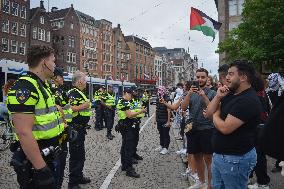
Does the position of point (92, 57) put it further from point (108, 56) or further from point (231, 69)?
point (231, 69)

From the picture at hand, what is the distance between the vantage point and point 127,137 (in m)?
7.96

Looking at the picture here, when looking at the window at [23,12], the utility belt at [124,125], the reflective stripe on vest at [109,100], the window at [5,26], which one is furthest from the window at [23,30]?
the utility belt at [124,125]

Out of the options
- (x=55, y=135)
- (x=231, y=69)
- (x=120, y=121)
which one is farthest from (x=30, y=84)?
(x=120, y=121)

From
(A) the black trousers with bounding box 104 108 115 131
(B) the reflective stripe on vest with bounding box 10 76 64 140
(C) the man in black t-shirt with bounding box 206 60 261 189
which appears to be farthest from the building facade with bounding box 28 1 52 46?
(C) the man in black t-shirt with bounding box 206 60 261 189

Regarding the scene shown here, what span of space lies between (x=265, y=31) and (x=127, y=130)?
62.5ft

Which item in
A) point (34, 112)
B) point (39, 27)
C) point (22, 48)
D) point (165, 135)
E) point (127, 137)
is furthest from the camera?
point (39, 27)

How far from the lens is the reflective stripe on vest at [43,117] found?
3391 mm

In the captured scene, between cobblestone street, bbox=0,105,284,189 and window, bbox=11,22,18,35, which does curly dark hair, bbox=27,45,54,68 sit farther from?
window, bbox=11,22,18,35

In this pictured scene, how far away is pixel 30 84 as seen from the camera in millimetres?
3328

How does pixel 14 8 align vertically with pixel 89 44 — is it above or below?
above

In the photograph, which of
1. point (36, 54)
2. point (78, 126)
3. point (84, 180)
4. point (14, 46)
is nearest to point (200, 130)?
point (78, 126)

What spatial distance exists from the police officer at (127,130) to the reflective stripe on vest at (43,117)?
436 centimetres

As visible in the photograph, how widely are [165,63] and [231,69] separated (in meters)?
124

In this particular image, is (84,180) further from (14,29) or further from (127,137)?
(14,29)
